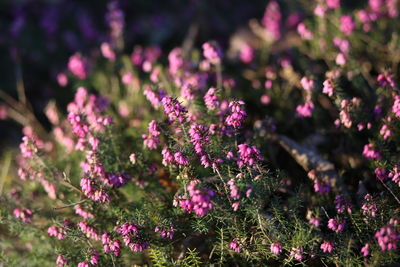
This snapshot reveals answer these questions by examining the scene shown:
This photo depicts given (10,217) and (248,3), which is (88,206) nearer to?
(10,217)

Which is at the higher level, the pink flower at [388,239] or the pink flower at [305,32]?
the pink flower at [305,32]

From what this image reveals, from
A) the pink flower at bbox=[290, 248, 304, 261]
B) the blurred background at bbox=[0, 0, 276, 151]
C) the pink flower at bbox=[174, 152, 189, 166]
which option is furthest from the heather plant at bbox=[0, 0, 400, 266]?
the blurred background at bbox=[0, 0, 276, 151]

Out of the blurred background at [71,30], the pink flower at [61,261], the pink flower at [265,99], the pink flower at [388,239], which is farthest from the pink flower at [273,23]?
the pink flower at [61,261]

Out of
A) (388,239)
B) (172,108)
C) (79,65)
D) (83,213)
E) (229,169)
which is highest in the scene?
(79,65)

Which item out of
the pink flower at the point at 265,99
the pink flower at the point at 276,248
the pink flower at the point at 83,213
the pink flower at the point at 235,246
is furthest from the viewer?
Answer: the pink flower at the point at 265,99

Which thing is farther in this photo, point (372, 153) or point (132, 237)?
point (372, 153)

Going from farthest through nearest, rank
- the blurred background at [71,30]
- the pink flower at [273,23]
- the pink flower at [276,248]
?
the blurred background at [71,30]
the pink flower at [273,23]
the pink flower at [276,248]

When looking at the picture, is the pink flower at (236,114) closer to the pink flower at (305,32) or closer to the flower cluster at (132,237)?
the flower cluster at (132,237)

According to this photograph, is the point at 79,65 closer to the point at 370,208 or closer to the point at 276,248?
the point at 276,248

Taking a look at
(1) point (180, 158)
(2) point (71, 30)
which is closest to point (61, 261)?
(1) point (180, 158)

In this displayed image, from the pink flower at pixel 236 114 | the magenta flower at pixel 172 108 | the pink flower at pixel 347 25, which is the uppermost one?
the pink flower at pixel 347 25
